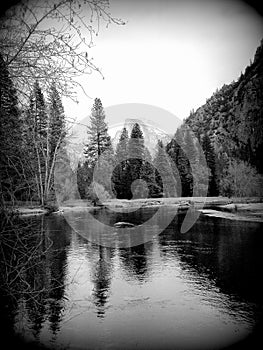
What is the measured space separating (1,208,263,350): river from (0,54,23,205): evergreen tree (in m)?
0.62

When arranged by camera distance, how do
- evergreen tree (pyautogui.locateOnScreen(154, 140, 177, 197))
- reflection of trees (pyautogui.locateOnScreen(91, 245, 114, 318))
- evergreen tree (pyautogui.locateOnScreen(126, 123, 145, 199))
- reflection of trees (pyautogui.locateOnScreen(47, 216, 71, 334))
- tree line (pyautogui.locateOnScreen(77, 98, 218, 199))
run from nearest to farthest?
reflection of trees (pyautogui.locateOnScreen(47, 216, 71, 334)) < reflection of trees (pyautogui.locateOnScreen(91, 245, 114, 318)) < tree line (pyautogui.locateOnScreen(77, 98, 218, 199)) < evergreen tree (pyautogui.locateOnScreen(126, 123, 145, 199)) < evergreen tree (pyautogui.locateOnScreen(154, 140, 177, 197))

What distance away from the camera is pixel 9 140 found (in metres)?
3.82

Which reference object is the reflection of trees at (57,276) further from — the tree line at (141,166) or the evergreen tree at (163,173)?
the evergreen tree at (163,173)

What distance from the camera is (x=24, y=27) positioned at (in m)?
3.41

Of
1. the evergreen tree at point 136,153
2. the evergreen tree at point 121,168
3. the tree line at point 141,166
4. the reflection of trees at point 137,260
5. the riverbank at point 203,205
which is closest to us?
the reflection of trees at point 137,260

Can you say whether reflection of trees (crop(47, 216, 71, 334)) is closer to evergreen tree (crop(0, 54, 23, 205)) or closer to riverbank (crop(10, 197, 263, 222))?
evergreen tree (crop(0, 54, 23, 205))

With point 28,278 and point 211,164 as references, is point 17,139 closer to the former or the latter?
point 28,278

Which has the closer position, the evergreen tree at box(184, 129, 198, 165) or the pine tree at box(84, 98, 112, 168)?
the pine tree at box(84, 98, 112, 168)

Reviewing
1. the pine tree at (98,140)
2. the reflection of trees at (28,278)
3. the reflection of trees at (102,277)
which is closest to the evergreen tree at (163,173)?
the pine tree at (98,140)

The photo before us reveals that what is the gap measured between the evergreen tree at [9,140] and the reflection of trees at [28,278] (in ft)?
1.52

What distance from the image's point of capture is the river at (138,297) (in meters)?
5.20

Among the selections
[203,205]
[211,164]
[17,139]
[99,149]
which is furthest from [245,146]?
[17,139]

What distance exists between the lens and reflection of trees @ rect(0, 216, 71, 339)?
149 inches

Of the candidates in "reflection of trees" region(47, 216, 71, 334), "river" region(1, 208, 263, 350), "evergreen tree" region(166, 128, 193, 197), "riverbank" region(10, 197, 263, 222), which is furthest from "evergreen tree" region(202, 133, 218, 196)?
"river" region(1, 208, 263, 350)
